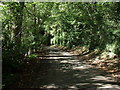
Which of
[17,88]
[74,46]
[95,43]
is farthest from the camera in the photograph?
[74,46]

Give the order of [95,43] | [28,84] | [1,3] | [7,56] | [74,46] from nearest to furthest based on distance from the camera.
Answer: [28,84]
[7,56]
[1,3]
[95,43]
[74,46]

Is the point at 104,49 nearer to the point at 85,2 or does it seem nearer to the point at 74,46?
the point at 85,2

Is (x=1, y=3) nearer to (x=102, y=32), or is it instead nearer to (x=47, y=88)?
(x=47, y=88)

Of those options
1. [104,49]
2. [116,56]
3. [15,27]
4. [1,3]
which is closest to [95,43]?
[104,49]

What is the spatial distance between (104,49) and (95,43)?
9.57ft

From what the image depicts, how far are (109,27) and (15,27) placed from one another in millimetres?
8011

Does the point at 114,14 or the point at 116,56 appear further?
the point at 116,56

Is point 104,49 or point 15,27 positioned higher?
point 15,27

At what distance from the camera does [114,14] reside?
10188 millimetres

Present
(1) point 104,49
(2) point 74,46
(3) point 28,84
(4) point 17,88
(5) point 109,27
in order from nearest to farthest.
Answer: (4) point 17,88
(3) point 28,84
(5) point 109,27
(1) point 104,49
(2) point 74,46

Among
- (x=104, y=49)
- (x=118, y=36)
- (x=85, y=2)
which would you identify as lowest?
(x=104, y=49)

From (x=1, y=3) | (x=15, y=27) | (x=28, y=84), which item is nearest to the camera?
(x=28, y=84)

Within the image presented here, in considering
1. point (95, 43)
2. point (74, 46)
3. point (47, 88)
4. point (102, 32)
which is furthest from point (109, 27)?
point (74, 46)

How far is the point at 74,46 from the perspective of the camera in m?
24.8
